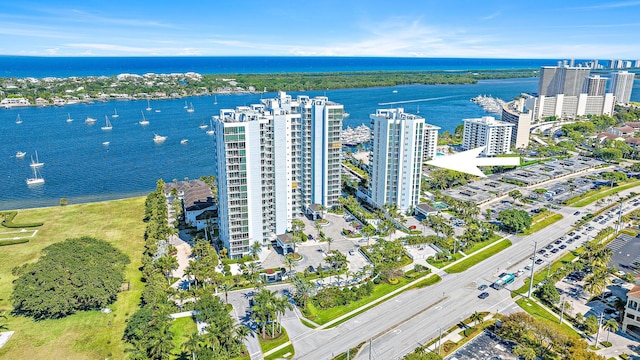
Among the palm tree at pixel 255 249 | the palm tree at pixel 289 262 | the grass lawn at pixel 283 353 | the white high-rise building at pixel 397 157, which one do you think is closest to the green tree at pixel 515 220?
the white high-rise building at pixel 397 157

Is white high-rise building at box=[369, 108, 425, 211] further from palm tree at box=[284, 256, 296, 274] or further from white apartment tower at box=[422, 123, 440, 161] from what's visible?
white apartment tower at box=[422, 123, 440, 161]

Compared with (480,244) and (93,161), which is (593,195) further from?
(93,161)

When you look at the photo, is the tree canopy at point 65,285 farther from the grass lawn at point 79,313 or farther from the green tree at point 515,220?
the green tree at point 515,220

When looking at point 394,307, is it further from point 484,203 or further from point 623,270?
point 484,203

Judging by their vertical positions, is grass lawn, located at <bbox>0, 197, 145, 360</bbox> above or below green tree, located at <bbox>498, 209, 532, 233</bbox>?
below

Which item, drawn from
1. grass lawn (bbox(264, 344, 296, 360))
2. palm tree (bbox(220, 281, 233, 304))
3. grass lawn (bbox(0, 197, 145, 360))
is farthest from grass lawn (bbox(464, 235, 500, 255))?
grass lawn (bbox(0, 197, 145, 360))

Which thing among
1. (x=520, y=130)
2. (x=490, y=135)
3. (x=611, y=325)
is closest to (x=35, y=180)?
(x=611, y=325)
